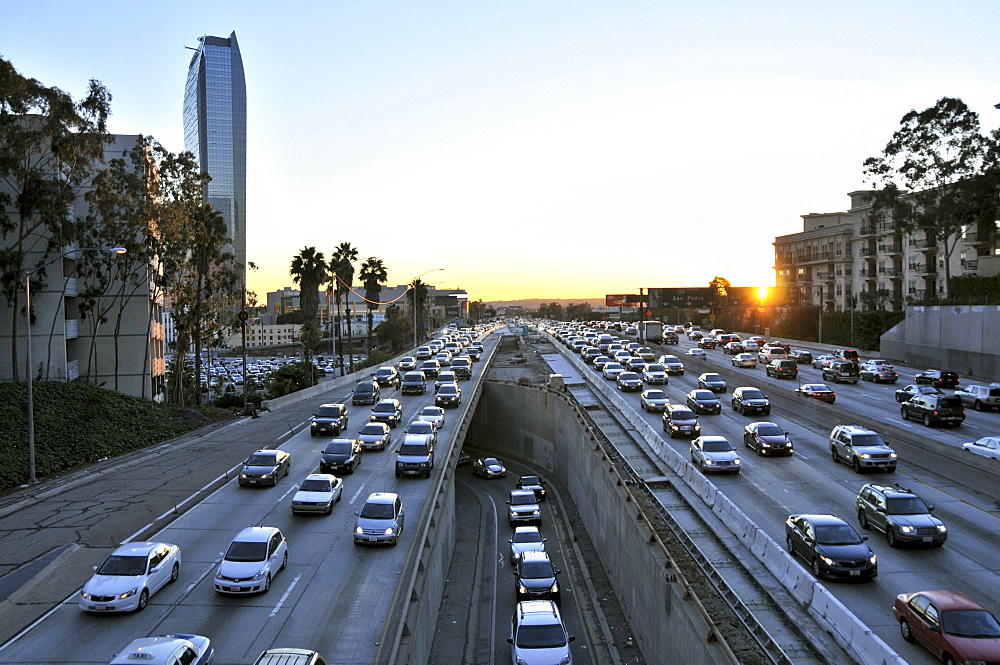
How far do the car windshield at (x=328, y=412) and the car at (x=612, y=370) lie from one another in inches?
1159

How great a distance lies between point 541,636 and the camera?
2108 cm

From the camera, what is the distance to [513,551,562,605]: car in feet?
91.6

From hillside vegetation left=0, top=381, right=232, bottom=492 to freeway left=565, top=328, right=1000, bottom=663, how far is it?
29028 millimetres

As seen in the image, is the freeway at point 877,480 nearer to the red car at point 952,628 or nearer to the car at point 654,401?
the red car at point 952,628

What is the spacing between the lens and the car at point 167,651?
538 inches

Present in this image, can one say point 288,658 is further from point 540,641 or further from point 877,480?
point 877,480

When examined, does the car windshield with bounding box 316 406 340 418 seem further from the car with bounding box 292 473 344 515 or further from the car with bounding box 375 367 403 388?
the car with bounding box 375 367 403 388

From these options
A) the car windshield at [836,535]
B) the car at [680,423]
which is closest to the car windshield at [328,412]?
the car at [680,423]

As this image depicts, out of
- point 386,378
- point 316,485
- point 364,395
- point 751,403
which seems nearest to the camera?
point 316,485

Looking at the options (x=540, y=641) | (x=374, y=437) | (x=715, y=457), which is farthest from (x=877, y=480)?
(x=374, y=437)

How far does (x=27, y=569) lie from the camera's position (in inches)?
817

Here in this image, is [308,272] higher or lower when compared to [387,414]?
higher

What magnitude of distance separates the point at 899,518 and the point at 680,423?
17.5 m

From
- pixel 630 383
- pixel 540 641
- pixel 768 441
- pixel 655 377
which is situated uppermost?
pixel 655 377
